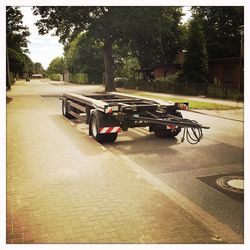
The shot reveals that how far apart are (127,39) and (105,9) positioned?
4805mm

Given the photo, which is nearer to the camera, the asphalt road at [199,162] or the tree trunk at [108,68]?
the asphalt road at [199,162]

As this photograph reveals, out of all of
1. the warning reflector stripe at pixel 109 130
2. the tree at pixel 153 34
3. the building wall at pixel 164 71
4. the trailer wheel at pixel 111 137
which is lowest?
the trailer wheel at pixel 111 137

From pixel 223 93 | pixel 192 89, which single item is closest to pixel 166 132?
pixel 223 93

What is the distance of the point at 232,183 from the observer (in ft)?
20.2

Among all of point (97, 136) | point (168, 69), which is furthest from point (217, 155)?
point (168, 69)

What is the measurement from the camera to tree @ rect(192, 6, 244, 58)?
142 feet

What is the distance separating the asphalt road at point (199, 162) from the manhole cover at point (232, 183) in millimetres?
135

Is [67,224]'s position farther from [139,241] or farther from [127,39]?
[127,39]

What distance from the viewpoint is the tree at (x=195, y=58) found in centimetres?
2994

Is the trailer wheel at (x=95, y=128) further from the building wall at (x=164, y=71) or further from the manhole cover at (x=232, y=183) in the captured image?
the building wall at (x=164, y=71)

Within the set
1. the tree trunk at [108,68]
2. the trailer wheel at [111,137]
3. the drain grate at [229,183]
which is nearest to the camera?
the drain grate at [229,183]

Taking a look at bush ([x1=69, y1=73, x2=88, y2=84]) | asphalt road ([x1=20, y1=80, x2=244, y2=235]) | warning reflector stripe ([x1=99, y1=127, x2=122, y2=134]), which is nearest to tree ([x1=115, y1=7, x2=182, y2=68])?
bush ([x1=69, y1=73, x2=88, y2=84])

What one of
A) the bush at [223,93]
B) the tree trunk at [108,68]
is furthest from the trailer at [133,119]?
the tree trunk at [108,68]
